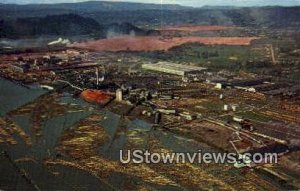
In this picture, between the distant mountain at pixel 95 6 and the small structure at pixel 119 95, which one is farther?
the small structure at pixel 119 95

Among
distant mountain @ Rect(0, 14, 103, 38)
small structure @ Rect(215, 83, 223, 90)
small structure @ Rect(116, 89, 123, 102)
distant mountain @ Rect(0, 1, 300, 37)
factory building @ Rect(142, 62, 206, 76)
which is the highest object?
distant mountain @ Rect(0, 1, 300, 37)

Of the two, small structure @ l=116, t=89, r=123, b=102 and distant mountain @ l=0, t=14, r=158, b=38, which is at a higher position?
distant mountain @ l=0, t=14, r=158, b=38

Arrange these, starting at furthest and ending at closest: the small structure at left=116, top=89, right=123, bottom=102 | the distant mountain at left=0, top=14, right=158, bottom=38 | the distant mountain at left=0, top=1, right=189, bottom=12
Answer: the distant mountain at left=0, top=14, right=158, bottom=38 → the small structure at left=116, top=89, right=123, bottom=102 → the distant mountain at left=0, top=1, right=189, bottom=12

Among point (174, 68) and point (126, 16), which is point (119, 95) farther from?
point (174, 68)

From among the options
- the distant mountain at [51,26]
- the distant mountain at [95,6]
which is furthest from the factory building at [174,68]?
the distant mountain at [95,6]

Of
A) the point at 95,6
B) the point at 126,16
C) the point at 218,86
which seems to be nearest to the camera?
the point at 126,16

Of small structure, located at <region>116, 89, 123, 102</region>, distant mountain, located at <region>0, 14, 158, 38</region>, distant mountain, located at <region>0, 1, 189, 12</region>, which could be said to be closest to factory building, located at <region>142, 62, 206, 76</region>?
distant mountain, located at <region>0, 14, 158, 38</region>

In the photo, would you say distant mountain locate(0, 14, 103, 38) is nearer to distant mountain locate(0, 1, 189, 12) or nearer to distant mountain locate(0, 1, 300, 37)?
distant mountain locate(0, 1, 300, 37)

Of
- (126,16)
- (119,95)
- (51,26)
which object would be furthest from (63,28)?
(119,95)

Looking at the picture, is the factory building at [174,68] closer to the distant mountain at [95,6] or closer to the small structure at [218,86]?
the small structure at [218,86]
